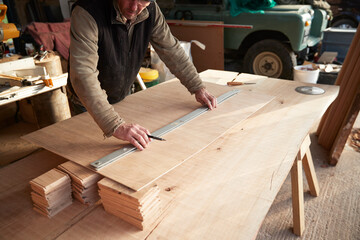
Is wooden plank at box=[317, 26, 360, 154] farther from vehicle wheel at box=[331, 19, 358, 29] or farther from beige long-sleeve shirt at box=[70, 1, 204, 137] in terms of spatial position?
vehicle wheel at box=[331, 19, 358, 29]

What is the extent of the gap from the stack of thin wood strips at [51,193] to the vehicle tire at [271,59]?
4.51 m

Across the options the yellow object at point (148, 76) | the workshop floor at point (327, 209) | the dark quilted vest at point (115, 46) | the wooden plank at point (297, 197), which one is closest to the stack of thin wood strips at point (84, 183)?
the dark quilted vest at point (115, 46)

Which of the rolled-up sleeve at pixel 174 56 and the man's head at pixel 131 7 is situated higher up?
the man's head at pixel 131 7

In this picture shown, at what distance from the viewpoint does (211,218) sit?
951 mm

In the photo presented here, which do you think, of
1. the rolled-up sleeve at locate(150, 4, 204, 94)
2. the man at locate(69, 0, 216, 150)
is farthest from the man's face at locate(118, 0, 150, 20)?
the rolled-up sleeve at locate(150, 4, 204, 94)

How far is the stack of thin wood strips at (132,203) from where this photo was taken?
0.92 metres

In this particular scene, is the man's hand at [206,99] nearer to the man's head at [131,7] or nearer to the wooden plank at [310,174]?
the man's head at [131,7]

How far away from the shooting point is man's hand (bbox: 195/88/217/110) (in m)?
1.70

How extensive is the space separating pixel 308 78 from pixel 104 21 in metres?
2.41

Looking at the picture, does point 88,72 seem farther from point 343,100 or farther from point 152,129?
point 343,100

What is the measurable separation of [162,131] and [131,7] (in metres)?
0.67

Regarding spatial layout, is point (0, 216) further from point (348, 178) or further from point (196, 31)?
point (196, 31)

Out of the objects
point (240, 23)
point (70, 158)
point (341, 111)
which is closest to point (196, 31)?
point (240, 23)

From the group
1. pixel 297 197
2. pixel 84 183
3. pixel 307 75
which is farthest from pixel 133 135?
pixel 307 75
